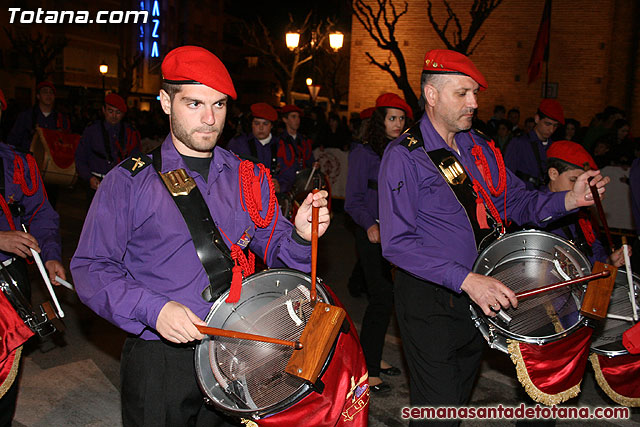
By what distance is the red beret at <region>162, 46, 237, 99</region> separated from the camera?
2617 millimetres

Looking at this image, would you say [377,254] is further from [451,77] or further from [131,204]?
[131,204]

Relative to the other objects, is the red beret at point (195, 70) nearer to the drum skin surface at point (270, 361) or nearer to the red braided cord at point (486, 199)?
the drum skin surface at point (270, 361)

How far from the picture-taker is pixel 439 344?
3365mm

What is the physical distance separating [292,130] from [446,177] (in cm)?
628

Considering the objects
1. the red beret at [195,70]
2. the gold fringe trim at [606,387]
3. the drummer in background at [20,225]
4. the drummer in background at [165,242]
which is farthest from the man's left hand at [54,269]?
the gold fringe trim at [606,387]

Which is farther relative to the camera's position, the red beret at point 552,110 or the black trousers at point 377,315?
the red beret at point 552,110

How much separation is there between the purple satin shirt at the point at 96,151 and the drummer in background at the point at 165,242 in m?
6.48

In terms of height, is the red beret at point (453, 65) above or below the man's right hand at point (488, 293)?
above

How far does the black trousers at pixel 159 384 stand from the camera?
2676 millimetres

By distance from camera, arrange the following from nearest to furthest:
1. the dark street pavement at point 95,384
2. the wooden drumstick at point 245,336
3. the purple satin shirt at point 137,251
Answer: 1. the wooden drumstick at point 245,336
2. the purple satin shirt at point 137,251
3. the dark street pavement at point 95,384

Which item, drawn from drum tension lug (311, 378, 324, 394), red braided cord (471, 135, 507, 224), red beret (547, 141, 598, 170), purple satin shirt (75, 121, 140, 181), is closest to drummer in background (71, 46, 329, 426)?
drum tension lug (311, 378, 324, 394)

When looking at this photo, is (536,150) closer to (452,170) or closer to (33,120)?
(452,170)

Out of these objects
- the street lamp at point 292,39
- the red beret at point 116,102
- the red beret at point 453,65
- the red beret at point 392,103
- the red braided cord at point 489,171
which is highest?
the street lamp at point 292,39

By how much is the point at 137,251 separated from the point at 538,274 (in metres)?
1.90
